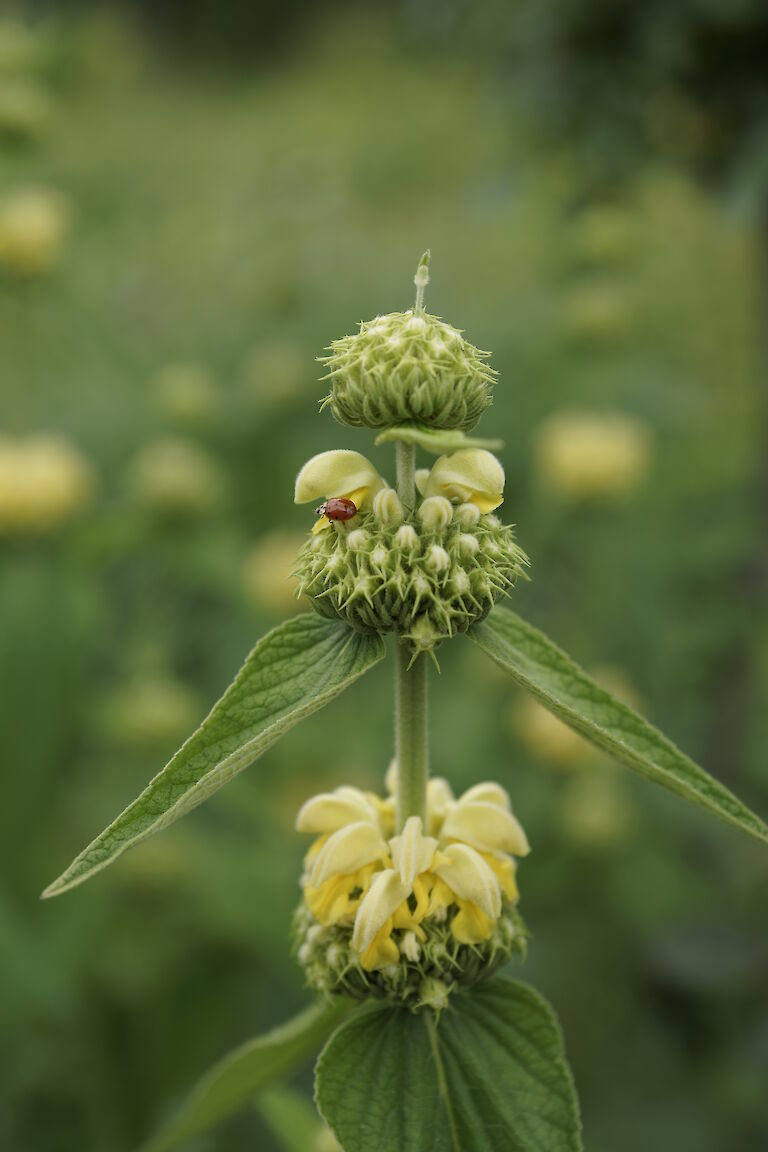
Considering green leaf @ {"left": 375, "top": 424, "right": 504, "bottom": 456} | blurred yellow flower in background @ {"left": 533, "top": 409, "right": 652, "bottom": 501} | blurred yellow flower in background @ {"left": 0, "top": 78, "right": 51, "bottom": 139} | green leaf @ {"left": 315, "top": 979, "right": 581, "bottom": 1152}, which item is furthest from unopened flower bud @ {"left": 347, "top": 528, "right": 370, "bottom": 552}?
blurred yellow flower in background @ {"left": 0, "top": 78, "right": 51, "bottom": 139}

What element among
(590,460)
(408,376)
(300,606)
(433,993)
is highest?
(590,460)

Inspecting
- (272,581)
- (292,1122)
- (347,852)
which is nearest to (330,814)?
(347,852)

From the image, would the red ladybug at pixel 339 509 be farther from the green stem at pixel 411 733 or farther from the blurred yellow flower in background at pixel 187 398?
the blurred yellow flower in background at pixel 187 398

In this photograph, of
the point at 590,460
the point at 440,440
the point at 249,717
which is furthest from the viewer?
the point at 590,460

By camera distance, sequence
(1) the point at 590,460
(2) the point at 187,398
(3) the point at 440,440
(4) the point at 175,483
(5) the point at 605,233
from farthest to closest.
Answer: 1. (5) the point at 605,233
2. (2) the point at 187,398
3. (1) the point at 590,460
4. (4) the point at 175,483
5. (3) the point at 440,440

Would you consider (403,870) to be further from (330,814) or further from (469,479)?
(469,479)

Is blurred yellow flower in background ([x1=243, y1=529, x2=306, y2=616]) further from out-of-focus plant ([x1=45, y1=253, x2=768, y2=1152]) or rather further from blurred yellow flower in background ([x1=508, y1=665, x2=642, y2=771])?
out-of-focus plant ([x1=45, y1=253, x2=768, y2=1152])
